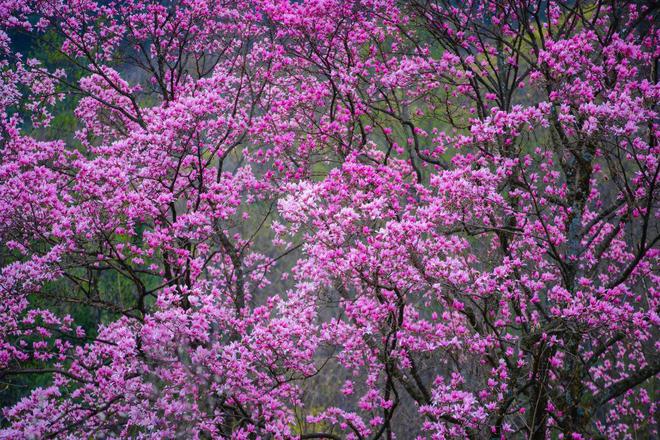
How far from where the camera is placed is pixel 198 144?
777cm

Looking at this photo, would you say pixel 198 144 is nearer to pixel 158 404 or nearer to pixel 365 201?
pixel 365 201

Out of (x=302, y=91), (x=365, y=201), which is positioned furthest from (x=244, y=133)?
(x=365, y=201)

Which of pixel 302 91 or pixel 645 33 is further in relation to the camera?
pixel 302 91

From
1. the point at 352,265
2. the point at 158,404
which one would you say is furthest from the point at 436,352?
the point at 158,404

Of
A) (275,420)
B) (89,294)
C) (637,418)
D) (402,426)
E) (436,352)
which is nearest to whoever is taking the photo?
(275,420)

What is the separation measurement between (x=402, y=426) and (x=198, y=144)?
1145cm

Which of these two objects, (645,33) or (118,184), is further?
(645,33)

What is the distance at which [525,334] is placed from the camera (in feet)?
25.3

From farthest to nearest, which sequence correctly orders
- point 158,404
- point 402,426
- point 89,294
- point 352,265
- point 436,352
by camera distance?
point 402,426
point 436,352
point 89,294
point 352,265
point 158,404

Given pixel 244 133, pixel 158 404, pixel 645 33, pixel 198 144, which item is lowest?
pixel 158 404

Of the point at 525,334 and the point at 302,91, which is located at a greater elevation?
the point at 302,91

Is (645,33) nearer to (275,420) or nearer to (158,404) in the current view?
(275,420)

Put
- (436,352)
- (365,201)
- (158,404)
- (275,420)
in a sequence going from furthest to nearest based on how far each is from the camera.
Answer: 1. (436,352)
2. (275,420)
3. (365,201)
4. (158,404)

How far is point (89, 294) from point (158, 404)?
3.35 meters
